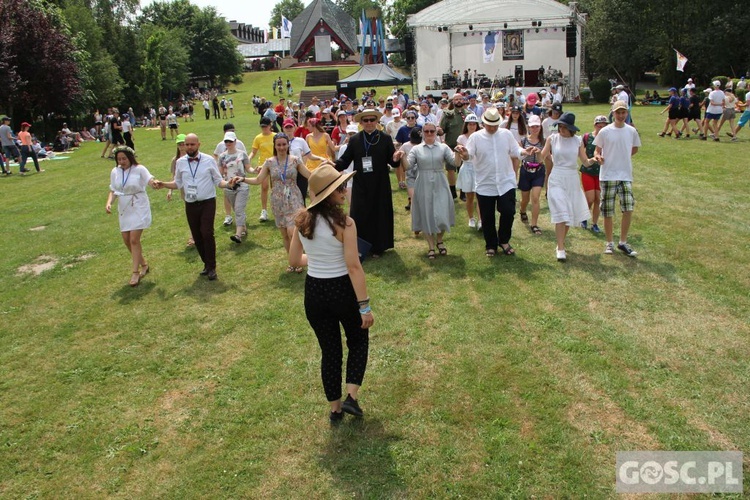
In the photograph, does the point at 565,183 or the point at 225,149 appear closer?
the point at 565,183

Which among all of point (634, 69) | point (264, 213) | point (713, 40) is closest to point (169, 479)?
point (264, 213)

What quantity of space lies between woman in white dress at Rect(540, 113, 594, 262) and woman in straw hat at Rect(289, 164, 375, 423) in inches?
161

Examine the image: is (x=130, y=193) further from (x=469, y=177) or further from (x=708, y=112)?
(x=708, y=112)

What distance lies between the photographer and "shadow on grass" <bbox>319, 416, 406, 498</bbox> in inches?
147

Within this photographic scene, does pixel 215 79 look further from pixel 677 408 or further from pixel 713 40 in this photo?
pixel 677 408

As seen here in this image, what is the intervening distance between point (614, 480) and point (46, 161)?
79.7 ft

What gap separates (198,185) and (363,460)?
4.68m

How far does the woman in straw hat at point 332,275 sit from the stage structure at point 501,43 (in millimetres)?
31463

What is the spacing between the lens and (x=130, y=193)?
7594 millimetres

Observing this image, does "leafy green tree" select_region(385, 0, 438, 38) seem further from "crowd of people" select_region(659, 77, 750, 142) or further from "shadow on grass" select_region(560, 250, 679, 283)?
"shadow on grass" select_region(560, 250, 679, 283)

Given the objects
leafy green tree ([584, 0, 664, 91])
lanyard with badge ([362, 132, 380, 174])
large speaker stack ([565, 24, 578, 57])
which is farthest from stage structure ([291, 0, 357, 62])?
lanyard with badge ([362, 132, 380, 174])

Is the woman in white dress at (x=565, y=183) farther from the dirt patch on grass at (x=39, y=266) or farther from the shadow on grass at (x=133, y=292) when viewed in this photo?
the dirt patch on grass at (x=39, y=266)

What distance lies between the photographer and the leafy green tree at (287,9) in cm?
13330

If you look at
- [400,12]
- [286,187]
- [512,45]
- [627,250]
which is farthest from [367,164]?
[400,12]
